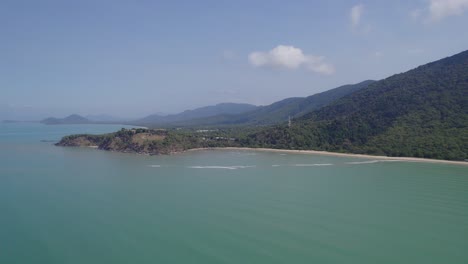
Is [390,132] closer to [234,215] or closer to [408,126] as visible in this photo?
[408,126]

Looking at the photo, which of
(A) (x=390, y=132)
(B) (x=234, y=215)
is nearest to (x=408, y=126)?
(A) (x=390, y=132)

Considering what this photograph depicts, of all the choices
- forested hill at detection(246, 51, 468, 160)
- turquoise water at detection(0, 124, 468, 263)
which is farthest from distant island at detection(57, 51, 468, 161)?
turquoise water at detection(0, 124, 468, 263)

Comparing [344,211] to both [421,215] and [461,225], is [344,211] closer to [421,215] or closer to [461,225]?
[421,215]

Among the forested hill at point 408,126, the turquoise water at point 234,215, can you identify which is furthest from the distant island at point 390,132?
the turquoise water at point 234,215

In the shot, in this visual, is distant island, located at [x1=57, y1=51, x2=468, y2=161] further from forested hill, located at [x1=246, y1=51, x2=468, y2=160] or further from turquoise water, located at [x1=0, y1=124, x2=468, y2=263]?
turquoise water, located at [x1=0, y1=124, x2=468, y2=263]

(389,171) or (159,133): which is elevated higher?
(159,133)

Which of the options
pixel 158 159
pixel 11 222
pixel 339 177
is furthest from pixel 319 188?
pixel 158 159
